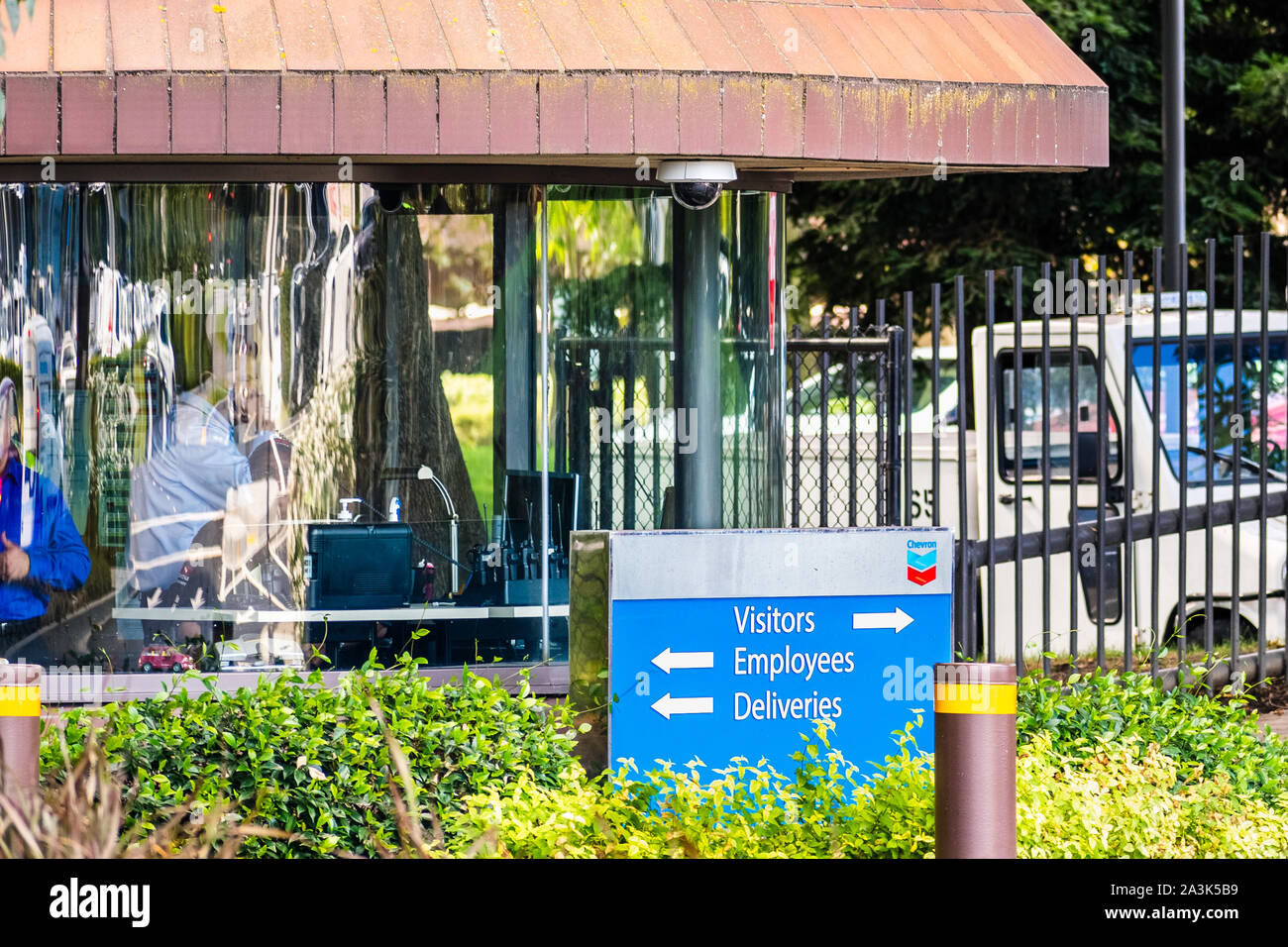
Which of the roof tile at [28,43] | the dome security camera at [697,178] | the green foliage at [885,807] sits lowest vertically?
the green foliage at [885,807]

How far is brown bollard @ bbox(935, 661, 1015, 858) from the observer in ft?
12.7

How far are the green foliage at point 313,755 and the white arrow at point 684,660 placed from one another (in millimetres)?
439

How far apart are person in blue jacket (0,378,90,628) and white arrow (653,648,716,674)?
2476mm

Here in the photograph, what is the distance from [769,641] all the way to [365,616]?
76.3 inches

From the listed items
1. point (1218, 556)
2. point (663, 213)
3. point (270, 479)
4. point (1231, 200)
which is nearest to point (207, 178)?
point (270, 479)

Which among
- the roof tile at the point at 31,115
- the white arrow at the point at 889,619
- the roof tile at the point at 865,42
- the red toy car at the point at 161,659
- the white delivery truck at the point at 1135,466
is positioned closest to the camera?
the white arrow at the point at 889,619

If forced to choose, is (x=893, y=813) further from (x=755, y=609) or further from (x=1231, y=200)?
(x=1231, y=200)

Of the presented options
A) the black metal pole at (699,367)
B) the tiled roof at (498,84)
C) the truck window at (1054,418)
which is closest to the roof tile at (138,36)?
the tiled roof at (498,84)

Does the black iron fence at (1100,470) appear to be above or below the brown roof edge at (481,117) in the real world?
below

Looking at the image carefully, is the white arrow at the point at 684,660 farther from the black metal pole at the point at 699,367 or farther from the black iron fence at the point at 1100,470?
the black iron fence at the point at 1100,470

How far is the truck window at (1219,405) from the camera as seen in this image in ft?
32.5

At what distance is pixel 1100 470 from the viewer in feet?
24.7

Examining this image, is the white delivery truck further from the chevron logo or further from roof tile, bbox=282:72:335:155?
roof tile, bbox=282:72:335:155

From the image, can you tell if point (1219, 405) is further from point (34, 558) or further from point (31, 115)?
point (31, 115)
